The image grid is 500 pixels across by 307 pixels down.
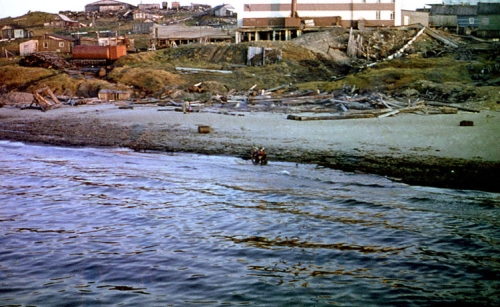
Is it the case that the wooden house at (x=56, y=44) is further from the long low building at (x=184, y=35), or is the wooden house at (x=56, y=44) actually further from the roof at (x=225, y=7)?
the roof at (x=225, y=7)

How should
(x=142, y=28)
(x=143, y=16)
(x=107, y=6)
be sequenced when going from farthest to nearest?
1. (x=107, y=6)
2. (x=143, y=16)
3. (x=142, y=28)

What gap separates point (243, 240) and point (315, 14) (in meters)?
48.8

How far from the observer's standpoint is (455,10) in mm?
67375

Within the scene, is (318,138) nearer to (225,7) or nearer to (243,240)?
(243,240)

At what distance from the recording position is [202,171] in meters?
15.6

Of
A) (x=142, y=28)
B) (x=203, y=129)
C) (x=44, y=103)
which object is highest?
(x=142, y=28)

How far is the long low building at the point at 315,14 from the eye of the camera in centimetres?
Result: 5447

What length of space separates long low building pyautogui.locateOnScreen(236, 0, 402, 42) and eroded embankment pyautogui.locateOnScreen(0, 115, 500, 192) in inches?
1292

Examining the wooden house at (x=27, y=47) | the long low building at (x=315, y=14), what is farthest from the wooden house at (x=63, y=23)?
the long low building at (x=315, y=14)

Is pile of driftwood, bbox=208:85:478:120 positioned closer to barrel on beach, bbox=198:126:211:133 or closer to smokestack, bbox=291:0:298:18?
barrel on beach, bbox=198:126:211:133

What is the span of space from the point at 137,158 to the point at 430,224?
10191 mm

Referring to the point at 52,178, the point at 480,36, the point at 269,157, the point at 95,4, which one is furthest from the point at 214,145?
the point at 95,4

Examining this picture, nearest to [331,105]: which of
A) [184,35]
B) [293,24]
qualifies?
[293,24]

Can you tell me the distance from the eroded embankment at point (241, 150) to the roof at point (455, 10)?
5460cm
